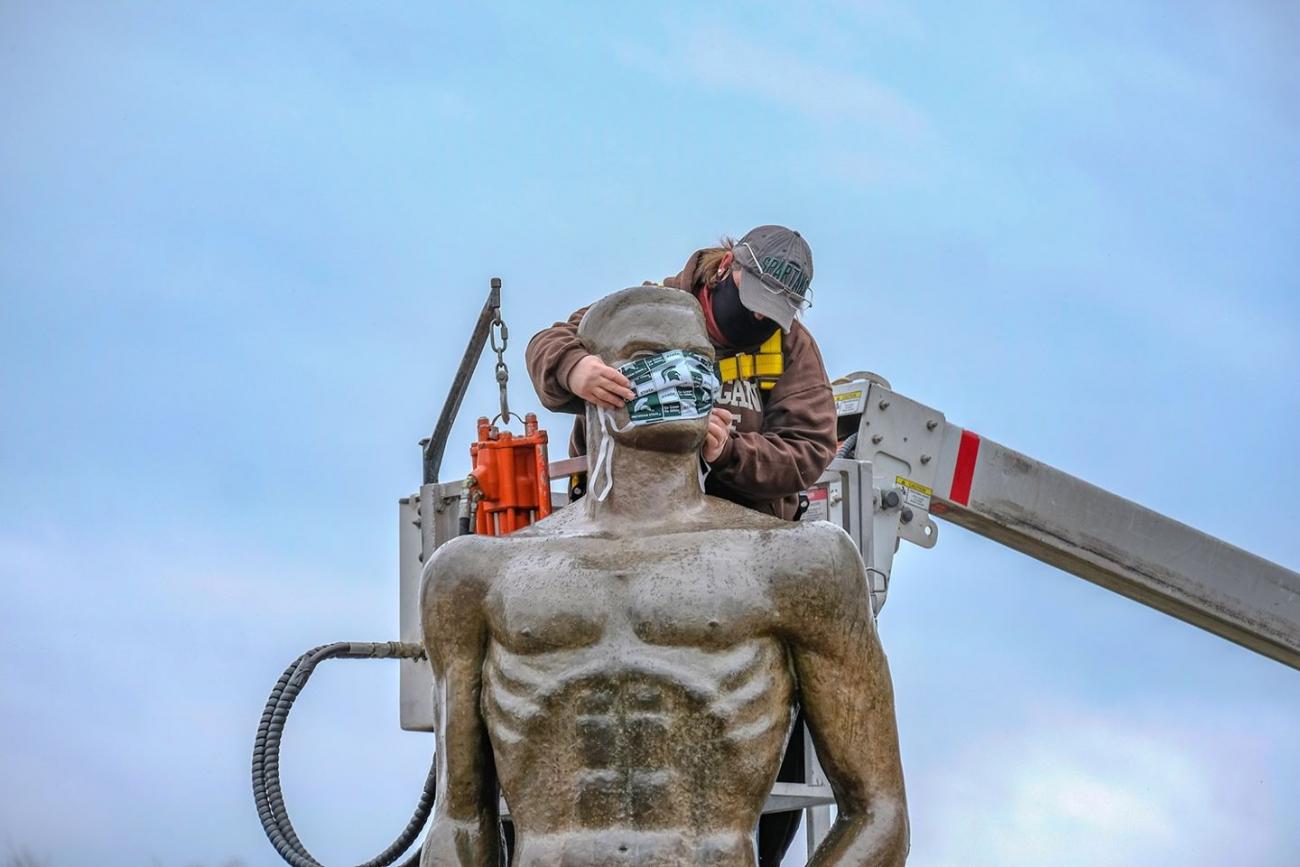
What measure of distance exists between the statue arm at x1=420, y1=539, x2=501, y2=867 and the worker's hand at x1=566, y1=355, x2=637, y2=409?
523mm

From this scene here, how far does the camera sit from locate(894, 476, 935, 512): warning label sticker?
9367 millimetres

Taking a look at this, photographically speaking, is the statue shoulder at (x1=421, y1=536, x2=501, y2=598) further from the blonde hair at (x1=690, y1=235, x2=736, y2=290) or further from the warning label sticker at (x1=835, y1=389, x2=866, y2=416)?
the warning label sticker at (x1=835, y1=389, x2=866, y2=416)

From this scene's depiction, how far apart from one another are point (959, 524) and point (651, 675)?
4889mm

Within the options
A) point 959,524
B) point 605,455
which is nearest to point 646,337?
point 605,455

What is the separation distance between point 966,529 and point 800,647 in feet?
15.5

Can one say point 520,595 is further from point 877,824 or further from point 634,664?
point 877,824

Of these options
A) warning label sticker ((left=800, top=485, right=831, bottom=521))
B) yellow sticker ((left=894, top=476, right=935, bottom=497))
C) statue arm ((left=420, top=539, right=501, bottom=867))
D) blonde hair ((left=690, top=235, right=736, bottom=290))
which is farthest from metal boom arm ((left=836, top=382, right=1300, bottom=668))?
statue arm ((left=420, top=539, right=501, bottom=867))

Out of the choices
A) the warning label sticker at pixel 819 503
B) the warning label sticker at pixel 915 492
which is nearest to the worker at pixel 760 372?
the warning label sticker at pixel 819 503

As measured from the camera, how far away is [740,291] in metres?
6.39

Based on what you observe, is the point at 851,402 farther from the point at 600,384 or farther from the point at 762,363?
the point at 600,384

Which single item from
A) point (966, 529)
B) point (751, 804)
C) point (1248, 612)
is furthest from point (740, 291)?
point (1248, 612)

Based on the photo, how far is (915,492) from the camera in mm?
9461

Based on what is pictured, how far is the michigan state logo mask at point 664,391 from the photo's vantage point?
18.6ft

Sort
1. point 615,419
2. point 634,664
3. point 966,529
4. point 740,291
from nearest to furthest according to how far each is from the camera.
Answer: point 634,664 < point 615,419 < point 740,291 < point 966,529
